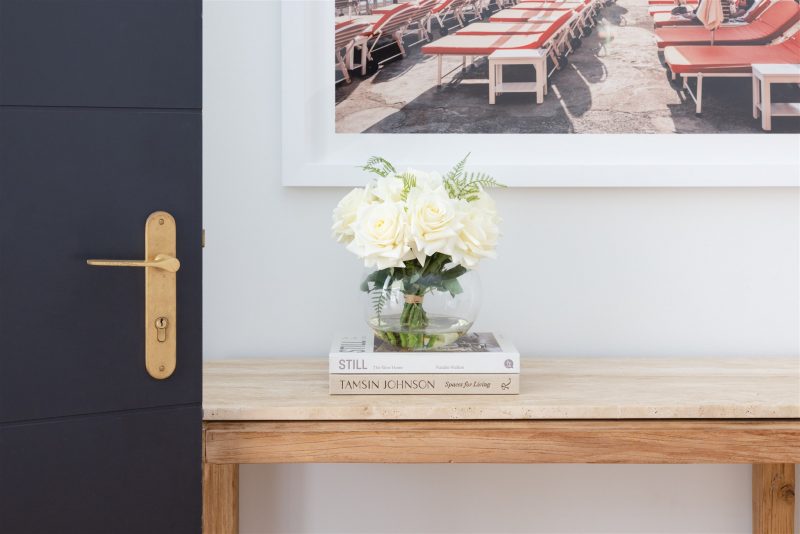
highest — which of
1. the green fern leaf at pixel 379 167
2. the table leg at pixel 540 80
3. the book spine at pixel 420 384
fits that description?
the table leg at pixel 540 80

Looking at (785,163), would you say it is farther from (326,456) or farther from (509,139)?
(326,456)

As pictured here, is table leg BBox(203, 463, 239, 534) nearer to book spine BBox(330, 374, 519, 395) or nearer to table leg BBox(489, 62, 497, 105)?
book spine BBox(330, 374, 519, 395)

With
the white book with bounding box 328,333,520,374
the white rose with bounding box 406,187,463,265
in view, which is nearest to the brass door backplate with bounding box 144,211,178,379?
the white book with bounding box 328,333,520,374

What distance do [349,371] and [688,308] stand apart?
0.81m

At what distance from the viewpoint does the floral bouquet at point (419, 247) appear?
1169mm

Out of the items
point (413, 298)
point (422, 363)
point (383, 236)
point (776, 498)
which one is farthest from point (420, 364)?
point (776, 498)

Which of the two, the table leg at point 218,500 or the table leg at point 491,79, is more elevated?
the table leg at point 491,79

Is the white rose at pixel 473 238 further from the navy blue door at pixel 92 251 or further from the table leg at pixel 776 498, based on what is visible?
the table leg at pixel 776 498

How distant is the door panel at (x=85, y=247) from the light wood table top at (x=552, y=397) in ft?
0.56

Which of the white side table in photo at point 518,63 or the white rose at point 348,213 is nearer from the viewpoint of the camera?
the white rose at point 348,213

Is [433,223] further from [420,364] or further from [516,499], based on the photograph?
[516,499]

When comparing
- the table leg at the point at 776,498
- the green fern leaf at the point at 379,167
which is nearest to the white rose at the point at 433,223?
the green fern leaf at the point at 379,167

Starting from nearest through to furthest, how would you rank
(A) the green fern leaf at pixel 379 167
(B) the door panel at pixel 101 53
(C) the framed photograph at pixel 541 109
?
(B) the door panel at pixel 101 53, (A) the green fern leaf at pixel 379 167, (C) the framed photograph at pixel 541 109

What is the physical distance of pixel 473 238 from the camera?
118cm
